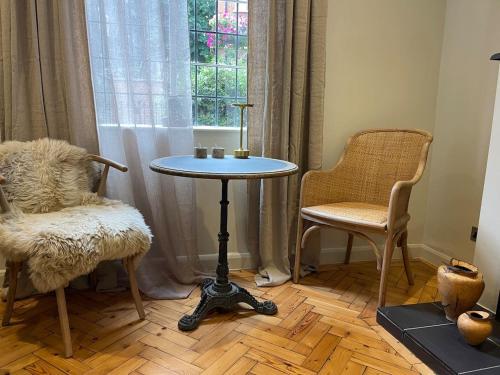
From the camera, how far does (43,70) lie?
5.96 feet

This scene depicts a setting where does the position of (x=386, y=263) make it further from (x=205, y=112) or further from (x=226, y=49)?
(x=226, y=49)

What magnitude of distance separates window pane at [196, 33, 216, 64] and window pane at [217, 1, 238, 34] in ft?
0.25

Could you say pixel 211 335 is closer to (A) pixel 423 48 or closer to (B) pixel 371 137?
(B) pixel 371 137

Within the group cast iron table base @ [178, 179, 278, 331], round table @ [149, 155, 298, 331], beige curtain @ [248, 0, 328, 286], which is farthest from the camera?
beige curtain @ [248, 0, 328, 286]

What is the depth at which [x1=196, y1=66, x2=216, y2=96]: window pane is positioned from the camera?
7.47 ft

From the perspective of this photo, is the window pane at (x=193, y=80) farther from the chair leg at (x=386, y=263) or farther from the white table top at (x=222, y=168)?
the chair leg at (x=386, y=263)

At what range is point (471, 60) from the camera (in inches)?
89.5

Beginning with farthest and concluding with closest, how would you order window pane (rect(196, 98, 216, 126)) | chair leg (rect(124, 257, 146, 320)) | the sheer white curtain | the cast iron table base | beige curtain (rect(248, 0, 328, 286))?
window pane (rect(196, 98, 216, 126)), beige curtain (rect(248, 0, 328, 286)), the sheer white curtain, the cast iron table base, chair leg (rect(124, 257, 146, 320))

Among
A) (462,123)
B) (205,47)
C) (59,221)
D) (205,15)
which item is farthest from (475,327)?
(205,15)

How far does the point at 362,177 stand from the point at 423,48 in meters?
0.97

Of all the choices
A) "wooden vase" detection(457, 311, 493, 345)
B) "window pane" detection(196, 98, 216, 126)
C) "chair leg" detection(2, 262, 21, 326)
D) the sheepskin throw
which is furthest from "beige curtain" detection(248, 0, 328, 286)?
"chair leg" detection(2, 262, 21, 326)

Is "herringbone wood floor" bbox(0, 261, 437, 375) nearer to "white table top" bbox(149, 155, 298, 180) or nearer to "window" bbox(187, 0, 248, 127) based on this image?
"white table top" bbox(149, 155, 298, 180)

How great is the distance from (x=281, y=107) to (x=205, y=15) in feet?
2.32

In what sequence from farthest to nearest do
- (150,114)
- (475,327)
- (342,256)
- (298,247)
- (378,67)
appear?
(342,256)
(378,67)
(298,247)
(150,114)
(475,327)
